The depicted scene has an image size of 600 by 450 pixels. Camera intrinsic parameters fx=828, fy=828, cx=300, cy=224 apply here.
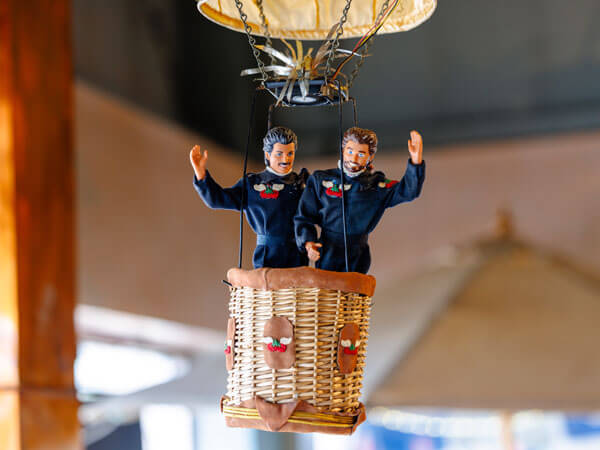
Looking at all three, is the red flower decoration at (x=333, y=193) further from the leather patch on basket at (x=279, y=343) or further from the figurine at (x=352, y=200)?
the leather patch on basket at (x=279, y=343)

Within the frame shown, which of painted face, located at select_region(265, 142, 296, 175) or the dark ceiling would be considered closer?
painted face, located at select_region(265, 142, 296, 175)

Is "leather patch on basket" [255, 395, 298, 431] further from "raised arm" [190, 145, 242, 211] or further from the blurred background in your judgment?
the blurred background

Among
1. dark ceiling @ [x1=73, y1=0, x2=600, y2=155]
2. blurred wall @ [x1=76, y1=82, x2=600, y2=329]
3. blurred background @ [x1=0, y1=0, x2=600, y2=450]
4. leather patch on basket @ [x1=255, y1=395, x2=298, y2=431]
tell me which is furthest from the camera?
dark ceiling @ [x1=73, y1=0, x2=600, y2=155]

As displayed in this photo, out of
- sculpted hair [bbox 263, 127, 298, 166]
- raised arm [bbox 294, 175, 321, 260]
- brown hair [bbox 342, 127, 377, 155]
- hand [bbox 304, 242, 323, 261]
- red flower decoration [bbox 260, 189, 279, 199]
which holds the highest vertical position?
sculpted hair [bbox 263, 127, 298, 166]

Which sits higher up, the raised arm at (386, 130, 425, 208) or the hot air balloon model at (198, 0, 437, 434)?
the raised arm at (386, 130, 425, 208)

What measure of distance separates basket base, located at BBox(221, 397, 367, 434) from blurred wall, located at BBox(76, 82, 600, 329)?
2.67 m

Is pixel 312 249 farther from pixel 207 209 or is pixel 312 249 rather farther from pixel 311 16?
pixel 207 209

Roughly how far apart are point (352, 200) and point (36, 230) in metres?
1.79

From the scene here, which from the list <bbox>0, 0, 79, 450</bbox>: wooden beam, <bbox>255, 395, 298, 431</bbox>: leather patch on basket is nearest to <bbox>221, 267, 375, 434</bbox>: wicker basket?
<bbox>255, 395, 298, 431</bbox>: leather patch on basket

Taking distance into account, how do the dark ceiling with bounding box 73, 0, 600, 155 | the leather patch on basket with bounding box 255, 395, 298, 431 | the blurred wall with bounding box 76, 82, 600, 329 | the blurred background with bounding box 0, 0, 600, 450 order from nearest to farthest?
the leather patch on basket with bounding box 255, 395, 298, 431
the blurred background with bounding box 0, 0, 600, 450
the blurred wall with bounding box 76, 82, 600, 329
the dark ceiling with bounding box 73, 0, 600, 155

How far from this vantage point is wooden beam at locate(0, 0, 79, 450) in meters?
2.32

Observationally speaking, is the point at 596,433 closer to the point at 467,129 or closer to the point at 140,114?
the point at 467,129

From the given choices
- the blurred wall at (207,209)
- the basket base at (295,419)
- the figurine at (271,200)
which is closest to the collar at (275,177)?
the figurine at (271,200)

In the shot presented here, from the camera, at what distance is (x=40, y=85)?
2543 mm
